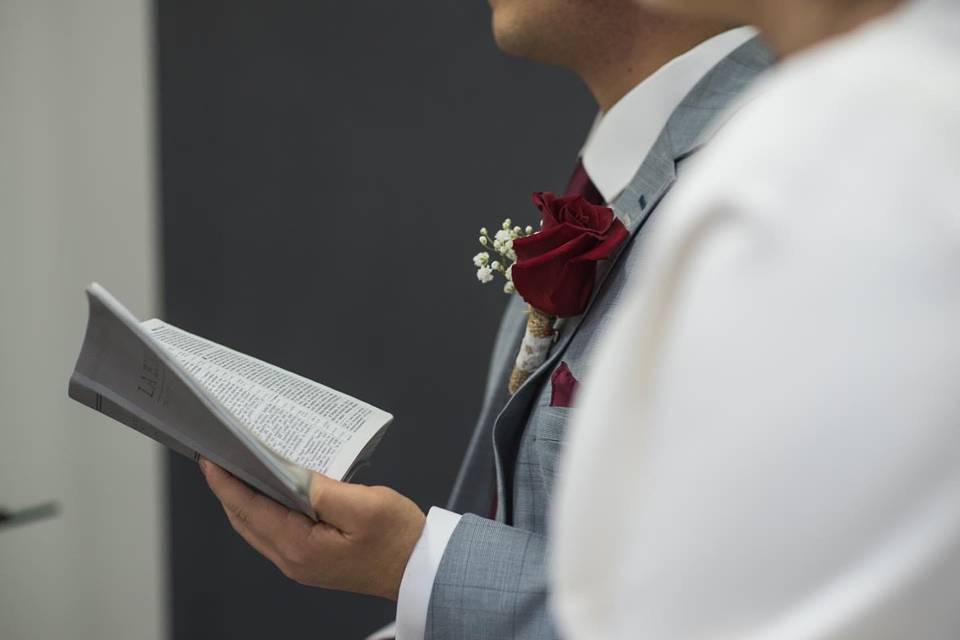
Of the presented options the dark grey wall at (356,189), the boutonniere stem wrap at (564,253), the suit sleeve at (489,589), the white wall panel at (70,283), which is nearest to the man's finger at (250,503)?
the suit sleeve at (489,589)

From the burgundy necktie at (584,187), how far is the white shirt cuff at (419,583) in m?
0.39

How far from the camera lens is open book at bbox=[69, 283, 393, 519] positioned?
0.64 meters

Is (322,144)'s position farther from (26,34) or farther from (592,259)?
(592,259)

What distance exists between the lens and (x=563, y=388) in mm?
813

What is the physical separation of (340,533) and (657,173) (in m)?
0.38

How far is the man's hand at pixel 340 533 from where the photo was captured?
740 mm

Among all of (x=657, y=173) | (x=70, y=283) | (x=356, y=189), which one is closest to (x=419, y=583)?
(x=657, y=173)

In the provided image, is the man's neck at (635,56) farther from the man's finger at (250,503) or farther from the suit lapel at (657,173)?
the man's finger at (250,503)

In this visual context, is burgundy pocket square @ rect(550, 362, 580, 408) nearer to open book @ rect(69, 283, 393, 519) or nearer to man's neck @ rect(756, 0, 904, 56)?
open book @ rect(69, 283, 393, 519)

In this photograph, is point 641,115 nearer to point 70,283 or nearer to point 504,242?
point 504,242

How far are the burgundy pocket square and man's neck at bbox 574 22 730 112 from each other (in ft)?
1.09

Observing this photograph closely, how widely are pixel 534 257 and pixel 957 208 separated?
0.54 m

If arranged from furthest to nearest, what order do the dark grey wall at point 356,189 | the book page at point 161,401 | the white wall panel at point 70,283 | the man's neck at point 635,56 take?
the white wall panel at point 70,283 < the dark grey wall at point 356,189 < the man's neck at point 635,56 < the book page at point 161,401

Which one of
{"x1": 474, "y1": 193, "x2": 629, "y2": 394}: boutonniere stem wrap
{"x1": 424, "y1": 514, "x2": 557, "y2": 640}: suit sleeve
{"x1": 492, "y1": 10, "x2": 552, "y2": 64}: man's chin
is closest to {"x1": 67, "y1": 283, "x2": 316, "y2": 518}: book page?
{"x1": 424, "y1": 514, "x2": 557, "y2": 640}: suit sleeve
